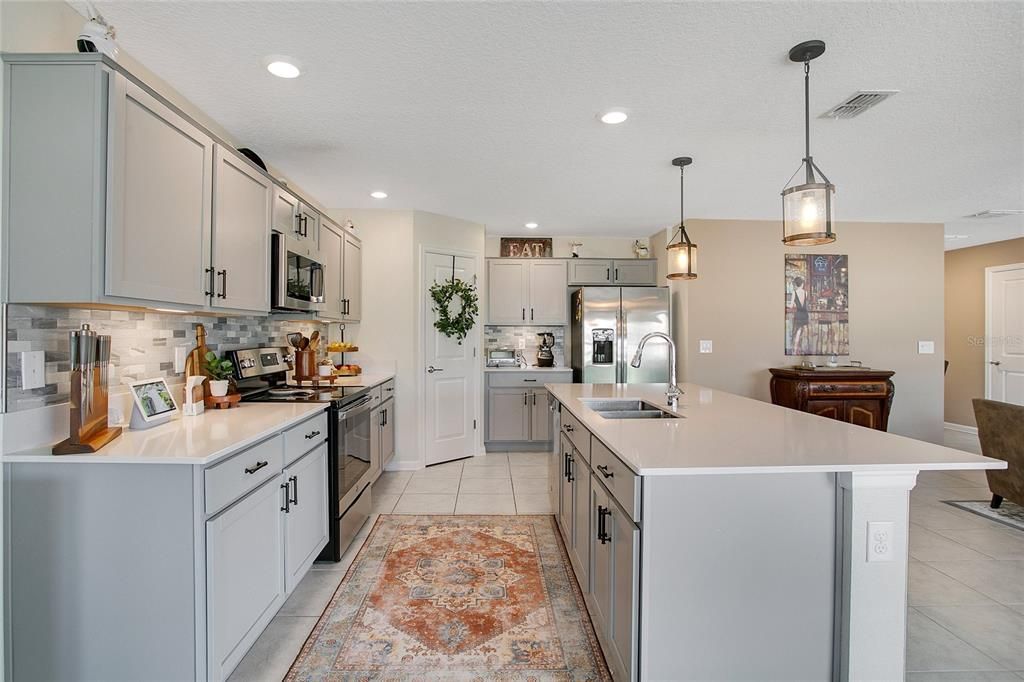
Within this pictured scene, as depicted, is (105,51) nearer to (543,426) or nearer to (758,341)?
(543,426)

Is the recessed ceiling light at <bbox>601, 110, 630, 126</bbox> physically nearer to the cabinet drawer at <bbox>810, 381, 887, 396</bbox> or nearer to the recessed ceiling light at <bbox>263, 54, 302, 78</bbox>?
the recessed ceiling light at <bbox>263, 54, 302, 78</bbox>

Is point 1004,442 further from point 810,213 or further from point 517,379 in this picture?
point 517,379

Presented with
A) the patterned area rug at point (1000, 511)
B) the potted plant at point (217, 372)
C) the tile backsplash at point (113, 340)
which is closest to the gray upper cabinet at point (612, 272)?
the patterned area rug at point (1000, 511)

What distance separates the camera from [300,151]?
300 centimetres

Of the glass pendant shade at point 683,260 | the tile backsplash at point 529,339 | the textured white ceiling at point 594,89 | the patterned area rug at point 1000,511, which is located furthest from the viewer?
the tile backsplash at point 529,339

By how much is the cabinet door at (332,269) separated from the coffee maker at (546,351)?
2.49 m

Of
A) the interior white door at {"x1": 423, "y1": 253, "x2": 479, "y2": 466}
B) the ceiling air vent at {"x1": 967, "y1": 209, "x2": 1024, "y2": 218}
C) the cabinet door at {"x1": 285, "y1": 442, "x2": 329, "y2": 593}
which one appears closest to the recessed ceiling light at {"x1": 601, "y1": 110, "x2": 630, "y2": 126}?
the cabinet door at {"x1": 285, "y1": 442, "x2": 329, "y2": 593}

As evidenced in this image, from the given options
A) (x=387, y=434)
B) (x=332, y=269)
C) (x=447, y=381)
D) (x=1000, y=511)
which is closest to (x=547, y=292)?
(x=447, y=381)

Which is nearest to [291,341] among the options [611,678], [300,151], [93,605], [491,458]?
[300,151]

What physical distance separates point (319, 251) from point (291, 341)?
2.11 feet

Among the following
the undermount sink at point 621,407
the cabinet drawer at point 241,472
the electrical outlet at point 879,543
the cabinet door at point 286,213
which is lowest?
the electrical outlet at point 879,543

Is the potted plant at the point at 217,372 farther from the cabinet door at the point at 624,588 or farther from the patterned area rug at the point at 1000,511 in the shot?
the patterned area rug at the point at 1000,511

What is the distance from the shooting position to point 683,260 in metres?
3.01

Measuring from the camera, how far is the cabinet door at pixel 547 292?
17.9 feet
